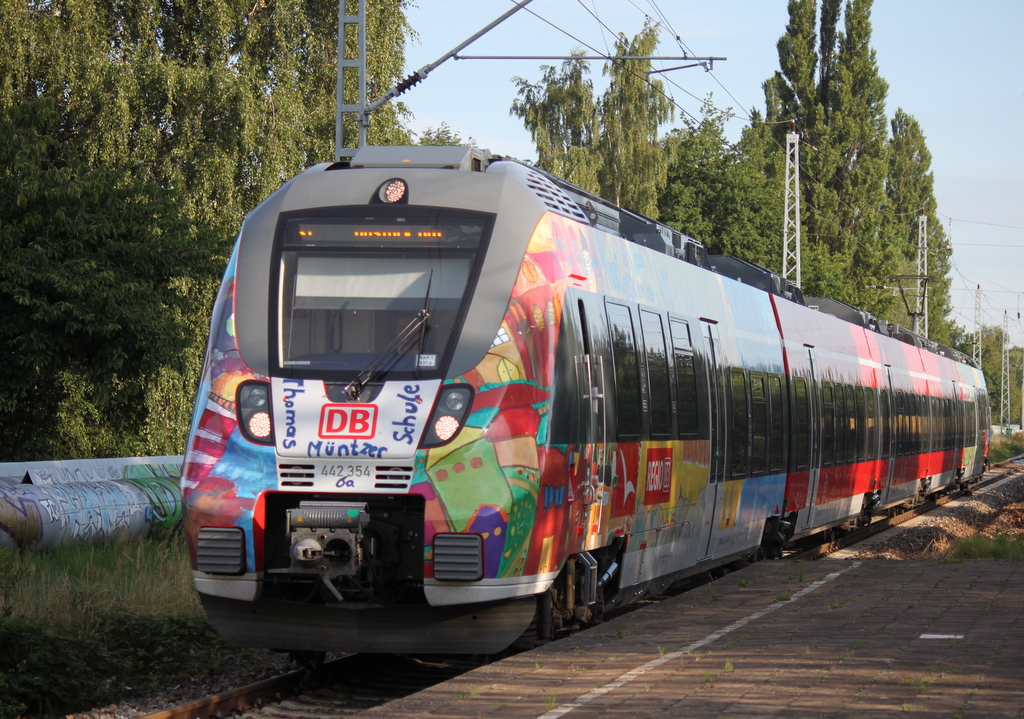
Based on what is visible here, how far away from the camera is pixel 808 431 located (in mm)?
17344

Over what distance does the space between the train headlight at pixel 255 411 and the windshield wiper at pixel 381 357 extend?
520 mm

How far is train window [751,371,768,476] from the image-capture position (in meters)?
14.4

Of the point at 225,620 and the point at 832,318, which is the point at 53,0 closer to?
the point at 832,318

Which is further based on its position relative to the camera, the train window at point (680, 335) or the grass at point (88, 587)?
the train window at point (680, 335)

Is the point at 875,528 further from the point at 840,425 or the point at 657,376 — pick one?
the point at 657,376

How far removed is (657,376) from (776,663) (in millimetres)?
3697

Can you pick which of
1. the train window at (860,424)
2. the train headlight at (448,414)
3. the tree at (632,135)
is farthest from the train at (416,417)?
the tree at (632,135)

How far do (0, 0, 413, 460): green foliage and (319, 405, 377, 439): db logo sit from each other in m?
13.0

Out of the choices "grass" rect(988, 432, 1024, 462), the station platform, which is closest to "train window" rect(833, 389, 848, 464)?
the station platform

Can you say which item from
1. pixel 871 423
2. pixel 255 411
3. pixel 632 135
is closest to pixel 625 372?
pixel 255 411

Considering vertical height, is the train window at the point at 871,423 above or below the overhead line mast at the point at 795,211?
below

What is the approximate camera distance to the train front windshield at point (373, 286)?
325 inches

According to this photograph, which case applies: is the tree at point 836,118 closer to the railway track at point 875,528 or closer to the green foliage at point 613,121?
the green foliage at point 613,121

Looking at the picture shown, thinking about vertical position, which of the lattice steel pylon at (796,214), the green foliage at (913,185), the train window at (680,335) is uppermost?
the green foliage at (913,185)
